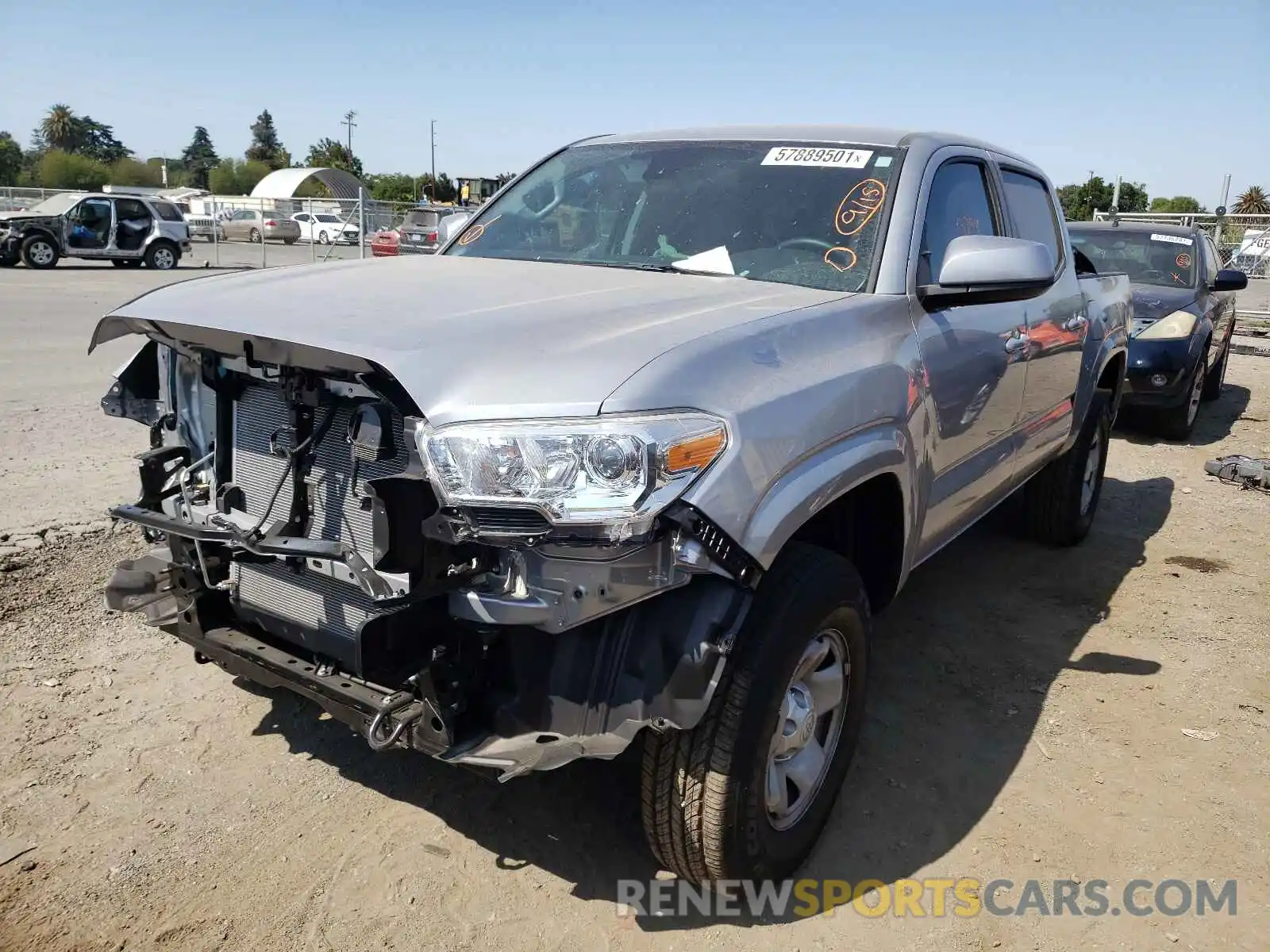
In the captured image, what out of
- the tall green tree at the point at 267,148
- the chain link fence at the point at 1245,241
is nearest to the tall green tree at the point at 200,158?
the tall green tree at the point at 267,148

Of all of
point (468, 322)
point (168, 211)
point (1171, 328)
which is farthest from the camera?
point (168, 211)

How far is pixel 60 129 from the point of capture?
9700 centimetres

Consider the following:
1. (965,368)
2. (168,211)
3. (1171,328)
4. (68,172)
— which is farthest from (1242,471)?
(68,172)

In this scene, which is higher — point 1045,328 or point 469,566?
point 1045,328

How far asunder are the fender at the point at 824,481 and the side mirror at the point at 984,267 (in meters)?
0.51

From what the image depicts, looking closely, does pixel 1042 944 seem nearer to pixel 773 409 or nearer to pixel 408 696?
pixel 773 409

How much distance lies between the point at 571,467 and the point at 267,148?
425ft

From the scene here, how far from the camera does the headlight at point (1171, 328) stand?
27.8 feet

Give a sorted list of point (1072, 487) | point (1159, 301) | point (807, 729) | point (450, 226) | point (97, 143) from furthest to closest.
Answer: point (97, 143) → point (1159, 301) → point (1072, 487) → point (450, 226) → point (807, 729)

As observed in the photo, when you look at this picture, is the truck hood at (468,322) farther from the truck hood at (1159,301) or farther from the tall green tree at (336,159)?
the tall green tree at (336,159)

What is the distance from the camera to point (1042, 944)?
256cm

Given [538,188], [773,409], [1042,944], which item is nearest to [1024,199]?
[538,188]

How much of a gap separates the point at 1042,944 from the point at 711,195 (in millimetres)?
2517

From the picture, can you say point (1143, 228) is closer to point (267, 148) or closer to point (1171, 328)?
point (1171, 328)
